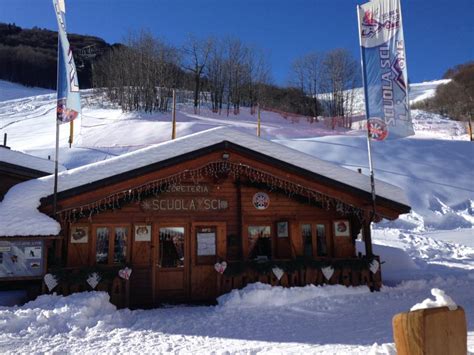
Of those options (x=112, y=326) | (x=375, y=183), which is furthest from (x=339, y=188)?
(x=112, y=326)

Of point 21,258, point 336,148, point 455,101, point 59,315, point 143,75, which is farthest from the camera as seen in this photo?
point 455,101

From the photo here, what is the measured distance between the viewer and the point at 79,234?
9930mm

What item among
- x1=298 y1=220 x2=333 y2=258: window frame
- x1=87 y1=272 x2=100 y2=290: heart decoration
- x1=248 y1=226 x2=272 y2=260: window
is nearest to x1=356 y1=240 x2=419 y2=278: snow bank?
x1=298 y1=220 x2=333 y2=258: window frame

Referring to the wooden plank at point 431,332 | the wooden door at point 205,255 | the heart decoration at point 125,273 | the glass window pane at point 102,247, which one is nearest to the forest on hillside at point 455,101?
the wooden door at point 205,255

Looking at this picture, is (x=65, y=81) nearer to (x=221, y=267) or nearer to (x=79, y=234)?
(x=79, y=234)

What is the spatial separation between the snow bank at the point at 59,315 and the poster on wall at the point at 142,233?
1.79 metres

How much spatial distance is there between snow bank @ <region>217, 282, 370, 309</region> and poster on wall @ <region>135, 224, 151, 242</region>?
7.77 feet

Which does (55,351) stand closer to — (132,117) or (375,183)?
(375,183)

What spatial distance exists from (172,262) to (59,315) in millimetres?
3319

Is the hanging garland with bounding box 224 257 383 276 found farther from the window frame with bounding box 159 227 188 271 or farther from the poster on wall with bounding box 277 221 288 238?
the window frame with bounding box 159 227 188 271

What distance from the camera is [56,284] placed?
889cm

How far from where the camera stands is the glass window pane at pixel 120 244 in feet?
33.3

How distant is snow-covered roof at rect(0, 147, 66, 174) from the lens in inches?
451

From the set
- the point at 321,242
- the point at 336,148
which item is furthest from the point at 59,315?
the point at 336,148
